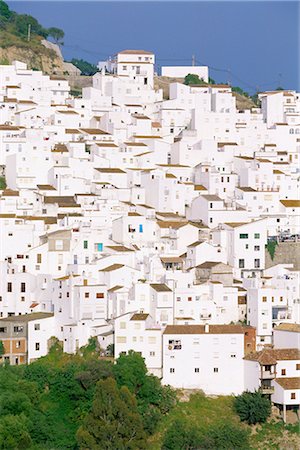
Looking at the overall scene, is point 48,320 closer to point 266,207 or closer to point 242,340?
point 242,340

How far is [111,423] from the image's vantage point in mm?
27078

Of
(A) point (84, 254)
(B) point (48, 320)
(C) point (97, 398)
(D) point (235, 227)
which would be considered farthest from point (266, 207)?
(C) point (97, 398)

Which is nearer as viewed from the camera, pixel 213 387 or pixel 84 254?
pixel 213 387

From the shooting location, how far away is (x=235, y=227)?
33688 millimetres

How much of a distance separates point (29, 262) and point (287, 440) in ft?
22.8

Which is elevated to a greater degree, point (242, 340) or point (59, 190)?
point (59, 190)

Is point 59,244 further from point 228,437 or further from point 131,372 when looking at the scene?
point 228,437

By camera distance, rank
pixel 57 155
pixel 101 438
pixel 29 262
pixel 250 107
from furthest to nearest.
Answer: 1. pixel 250 107
2. pixel 57 155
3. pixel 29 262
4. pixel 101 438

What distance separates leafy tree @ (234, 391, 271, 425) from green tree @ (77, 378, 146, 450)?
2343 mm

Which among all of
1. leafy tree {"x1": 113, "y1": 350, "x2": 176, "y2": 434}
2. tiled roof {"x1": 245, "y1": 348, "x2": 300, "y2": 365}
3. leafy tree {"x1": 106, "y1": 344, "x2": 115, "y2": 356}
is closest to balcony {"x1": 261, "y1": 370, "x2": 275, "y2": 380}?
tiled roof {"x1": 245, "y1": 348, "x2": 300, "y2": 365}

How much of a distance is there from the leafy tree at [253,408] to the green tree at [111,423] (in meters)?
2.34

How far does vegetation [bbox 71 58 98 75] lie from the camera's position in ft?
176

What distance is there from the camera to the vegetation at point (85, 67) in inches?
2111

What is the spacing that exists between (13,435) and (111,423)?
1692 millimetres
